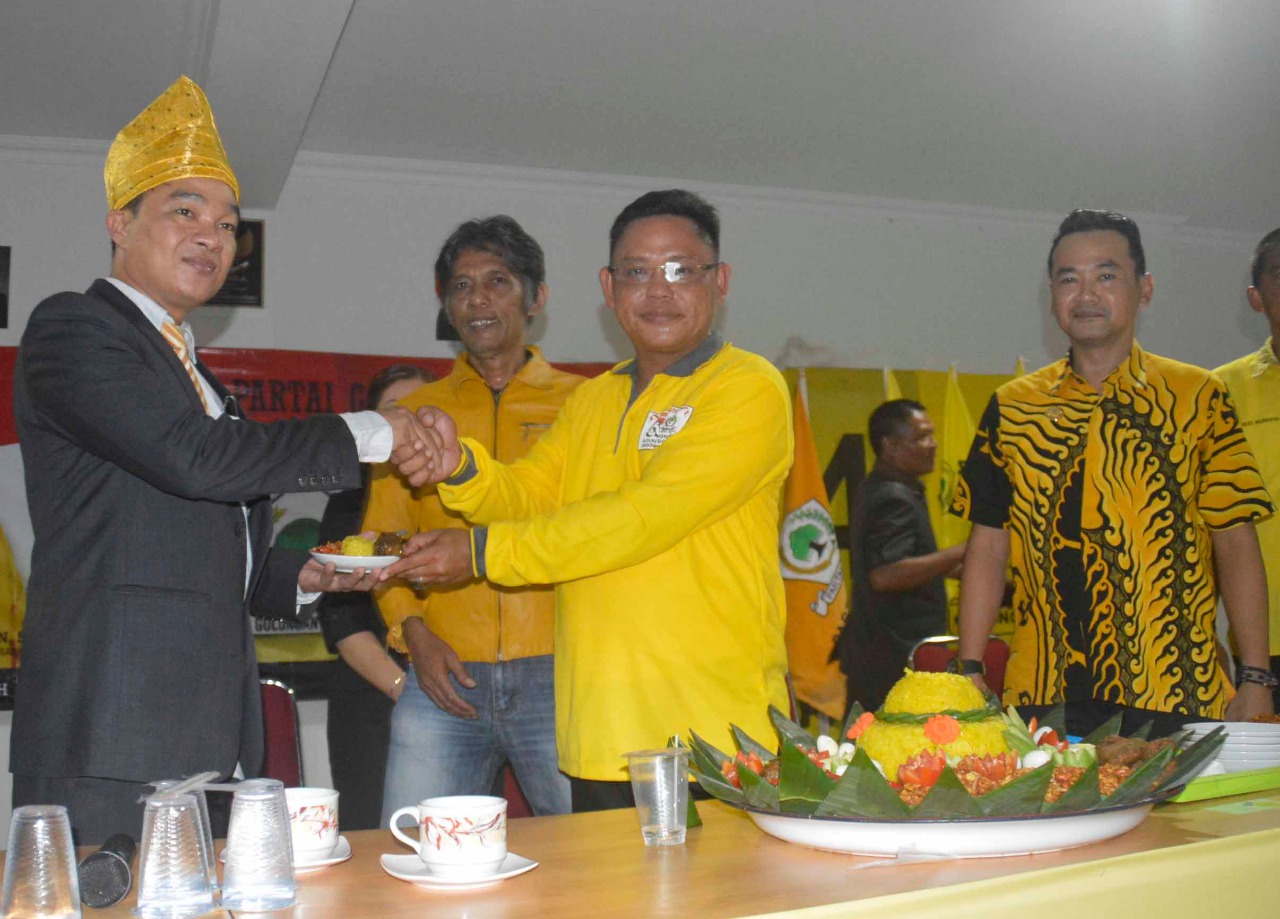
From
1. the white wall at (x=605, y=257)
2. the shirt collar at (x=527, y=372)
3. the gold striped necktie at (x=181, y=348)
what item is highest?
the white wall at (x=605, y=257)

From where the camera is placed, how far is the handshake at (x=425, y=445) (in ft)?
7.48

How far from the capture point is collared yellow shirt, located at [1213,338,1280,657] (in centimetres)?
318

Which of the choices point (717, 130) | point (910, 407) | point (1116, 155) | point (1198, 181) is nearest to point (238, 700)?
point (717, 130)

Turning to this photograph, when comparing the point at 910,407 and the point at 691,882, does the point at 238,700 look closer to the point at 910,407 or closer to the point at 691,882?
the point at 691,882

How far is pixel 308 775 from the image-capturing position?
4.25 m

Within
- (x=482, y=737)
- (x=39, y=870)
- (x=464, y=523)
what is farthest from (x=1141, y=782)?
(x=464, y=523)

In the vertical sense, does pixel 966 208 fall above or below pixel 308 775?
above

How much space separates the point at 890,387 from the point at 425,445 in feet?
12.7

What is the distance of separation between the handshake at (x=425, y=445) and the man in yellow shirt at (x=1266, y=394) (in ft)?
6.93

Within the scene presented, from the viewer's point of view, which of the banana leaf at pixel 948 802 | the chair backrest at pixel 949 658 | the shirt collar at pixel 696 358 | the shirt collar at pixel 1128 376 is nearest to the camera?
the banana leaf at pixel 948 802

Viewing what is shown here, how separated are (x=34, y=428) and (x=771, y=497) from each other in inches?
50.9

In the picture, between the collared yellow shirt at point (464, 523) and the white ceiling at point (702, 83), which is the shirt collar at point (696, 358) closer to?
the collared yellow shirt at point (464, 523)

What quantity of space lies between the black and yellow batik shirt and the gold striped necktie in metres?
1.74

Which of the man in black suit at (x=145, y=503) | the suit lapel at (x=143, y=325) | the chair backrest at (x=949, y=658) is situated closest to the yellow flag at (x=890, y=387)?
the chair backrest at (x=949, y=658)
